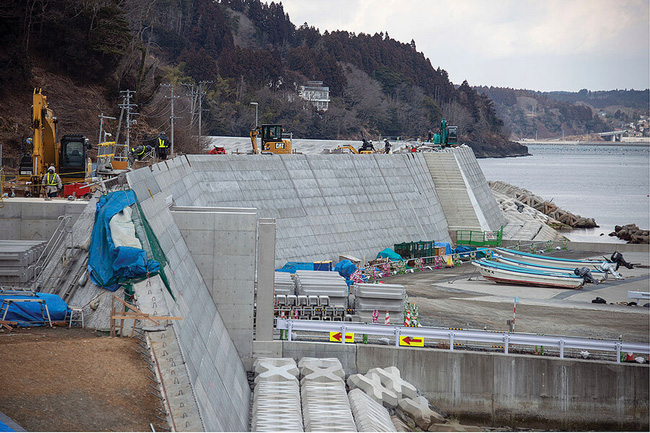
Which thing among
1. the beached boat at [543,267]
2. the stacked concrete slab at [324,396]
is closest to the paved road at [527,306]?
the beached boat at [543,267]

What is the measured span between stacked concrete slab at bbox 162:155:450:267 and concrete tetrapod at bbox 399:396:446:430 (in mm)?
11648

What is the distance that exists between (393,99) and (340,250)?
139m

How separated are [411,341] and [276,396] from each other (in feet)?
19.1

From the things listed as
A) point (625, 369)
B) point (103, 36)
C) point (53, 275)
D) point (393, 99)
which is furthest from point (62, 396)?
point (393, 99)

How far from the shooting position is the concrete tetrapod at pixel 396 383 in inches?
853

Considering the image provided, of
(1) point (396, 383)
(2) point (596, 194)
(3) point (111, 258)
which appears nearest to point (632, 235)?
(1) point (396, 383)

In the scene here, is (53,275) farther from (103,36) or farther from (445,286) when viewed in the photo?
(103,36)

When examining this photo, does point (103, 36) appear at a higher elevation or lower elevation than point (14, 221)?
higher

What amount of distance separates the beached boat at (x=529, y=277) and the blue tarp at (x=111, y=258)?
23472 mm

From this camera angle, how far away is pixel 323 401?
62.6 ft

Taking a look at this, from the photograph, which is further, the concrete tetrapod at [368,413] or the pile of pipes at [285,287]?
the pile of pipes at [285,287]

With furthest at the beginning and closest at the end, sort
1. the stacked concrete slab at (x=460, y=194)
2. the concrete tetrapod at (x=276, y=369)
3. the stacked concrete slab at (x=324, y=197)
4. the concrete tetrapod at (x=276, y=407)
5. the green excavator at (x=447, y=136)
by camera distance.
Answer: the green excavator at (x=447, y=136) → the stacked concrete slab at (x=460, y=194) → the stacked concrete slab at (x=324, y=197) → the concrete tetrapod at (x=276, y=369) → the concrete tetrapod at (x=276, y=407)

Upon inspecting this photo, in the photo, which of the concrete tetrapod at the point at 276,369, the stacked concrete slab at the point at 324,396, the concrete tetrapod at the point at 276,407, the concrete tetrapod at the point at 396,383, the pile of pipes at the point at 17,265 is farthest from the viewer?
the concrete tetrapod at the point at 396,383

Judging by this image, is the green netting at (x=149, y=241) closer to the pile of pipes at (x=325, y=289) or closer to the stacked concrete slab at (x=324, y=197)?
the pile of pipes at (x=325, y=289)
